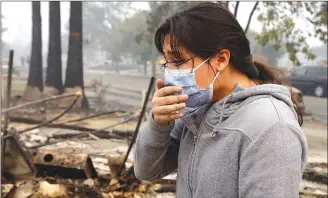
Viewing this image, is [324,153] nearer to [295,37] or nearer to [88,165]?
[295,37]

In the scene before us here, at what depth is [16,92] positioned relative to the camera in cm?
975

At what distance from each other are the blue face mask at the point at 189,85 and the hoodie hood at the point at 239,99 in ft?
0.13

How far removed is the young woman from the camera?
38.1 inches

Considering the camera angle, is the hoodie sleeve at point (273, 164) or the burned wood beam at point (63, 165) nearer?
the hoodie sleeve at point (273, 164)

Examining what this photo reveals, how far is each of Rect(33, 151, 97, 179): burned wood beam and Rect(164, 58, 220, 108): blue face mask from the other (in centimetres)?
220

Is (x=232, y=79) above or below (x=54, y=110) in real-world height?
above

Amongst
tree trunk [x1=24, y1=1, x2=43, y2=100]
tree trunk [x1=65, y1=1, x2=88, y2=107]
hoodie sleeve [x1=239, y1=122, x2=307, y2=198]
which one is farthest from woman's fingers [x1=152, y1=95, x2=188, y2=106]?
tree trunk [x1=24, y1=1, x2=43, y2=100]

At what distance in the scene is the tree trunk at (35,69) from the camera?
30.9 ft

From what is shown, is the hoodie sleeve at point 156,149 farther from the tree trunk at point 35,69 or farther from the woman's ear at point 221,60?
the tree trunk at point 35,69

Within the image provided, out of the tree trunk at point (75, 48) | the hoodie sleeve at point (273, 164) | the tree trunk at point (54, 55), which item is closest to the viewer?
the hoodie sleeve at point (273, 164)

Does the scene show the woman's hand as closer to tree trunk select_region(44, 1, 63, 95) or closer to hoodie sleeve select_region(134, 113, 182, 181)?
hoodie sleeve select_region(134, 113, 182, 181)

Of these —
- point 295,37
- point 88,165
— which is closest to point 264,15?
point 295,37

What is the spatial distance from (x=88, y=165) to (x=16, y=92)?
23.8 ft

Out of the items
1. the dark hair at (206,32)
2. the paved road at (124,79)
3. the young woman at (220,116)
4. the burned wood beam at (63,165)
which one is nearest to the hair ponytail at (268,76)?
the young woman at (220,116)
